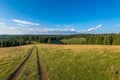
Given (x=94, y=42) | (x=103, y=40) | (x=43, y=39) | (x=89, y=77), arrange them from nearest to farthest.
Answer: (x=89, y=77) → (x=103, y=40) → (x=94, y=42) → (x=43, y=39)

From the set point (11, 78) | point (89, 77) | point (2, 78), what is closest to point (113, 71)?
point (89, 77)

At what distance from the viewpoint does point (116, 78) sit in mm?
15328

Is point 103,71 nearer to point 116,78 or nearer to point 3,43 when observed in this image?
point 116,78

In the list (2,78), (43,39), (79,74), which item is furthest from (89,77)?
(43,39)

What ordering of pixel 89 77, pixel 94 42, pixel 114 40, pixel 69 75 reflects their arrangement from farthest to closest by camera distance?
pixel 94 42, pixel 114 40, pixel 69 75, pixel 89 77

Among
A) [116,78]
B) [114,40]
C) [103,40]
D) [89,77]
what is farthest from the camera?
[103,40]

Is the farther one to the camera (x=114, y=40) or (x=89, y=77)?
(x=114, y=40)

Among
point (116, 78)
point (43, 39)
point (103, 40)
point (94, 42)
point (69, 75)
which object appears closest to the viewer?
point (116, 78)

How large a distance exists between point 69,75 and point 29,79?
5.05 meters

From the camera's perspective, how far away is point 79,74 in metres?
17.8

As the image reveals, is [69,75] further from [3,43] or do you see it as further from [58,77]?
[3,43]

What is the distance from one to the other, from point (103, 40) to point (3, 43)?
76.8 meters

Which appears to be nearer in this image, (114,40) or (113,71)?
(113,71)

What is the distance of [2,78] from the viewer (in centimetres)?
1748
